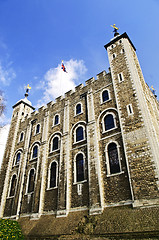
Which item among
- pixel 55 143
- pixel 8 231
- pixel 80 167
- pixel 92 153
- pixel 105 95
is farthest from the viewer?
pixel 55 143

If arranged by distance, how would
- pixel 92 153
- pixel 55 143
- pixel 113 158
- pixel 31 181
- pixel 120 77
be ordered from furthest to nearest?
pixel 55 143, pixel 31 181, pixel 120 77, pixel 92 153, pixel 113 158

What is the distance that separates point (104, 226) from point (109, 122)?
8194mm

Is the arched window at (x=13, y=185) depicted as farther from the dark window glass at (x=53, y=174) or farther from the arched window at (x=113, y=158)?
the arched window at (x=113, y=158)

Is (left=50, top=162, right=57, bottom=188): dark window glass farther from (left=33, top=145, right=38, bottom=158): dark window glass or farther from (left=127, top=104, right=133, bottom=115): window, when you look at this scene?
(left=127, top=104, right=133, bottom=115): window

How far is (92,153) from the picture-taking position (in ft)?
49.4

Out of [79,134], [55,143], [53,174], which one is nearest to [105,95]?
[79,134]

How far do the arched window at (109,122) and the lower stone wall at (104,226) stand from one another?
21.4 ft

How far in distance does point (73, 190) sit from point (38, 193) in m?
4.30

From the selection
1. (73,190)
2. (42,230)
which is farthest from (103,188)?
(42,230)

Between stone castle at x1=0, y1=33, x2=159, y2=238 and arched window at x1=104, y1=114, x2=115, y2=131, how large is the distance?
9 cm

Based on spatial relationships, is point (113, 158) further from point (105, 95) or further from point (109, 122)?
point (105, 95)

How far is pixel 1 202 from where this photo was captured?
67.8 ft

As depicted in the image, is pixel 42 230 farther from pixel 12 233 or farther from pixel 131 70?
pixel 131 70

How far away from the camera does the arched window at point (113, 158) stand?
44.6 feet
